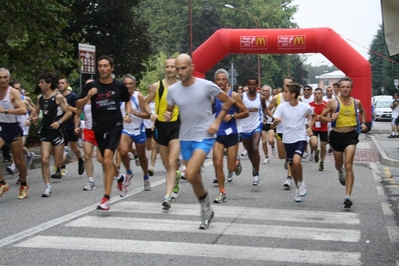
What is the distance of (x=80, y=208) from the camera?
9.55 meters

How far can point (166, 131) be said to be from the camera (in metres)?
9.96

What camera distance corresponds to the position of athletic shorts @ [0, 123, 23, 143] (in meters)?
10.7

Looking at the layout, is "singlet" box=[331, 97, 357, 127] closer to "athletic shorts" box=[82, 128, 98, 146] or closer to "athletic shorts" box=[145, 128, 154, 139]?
"athletic shorts" box=[82, 128, 98, 146]

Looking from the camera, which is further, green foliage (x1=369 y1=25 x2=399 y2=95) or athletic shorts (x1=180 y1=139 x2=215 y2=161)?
green foliage (x1=369 y1=25 x2=399 y2=95)

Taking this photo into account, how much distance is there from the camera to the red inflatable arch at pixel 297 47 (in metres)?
21.9

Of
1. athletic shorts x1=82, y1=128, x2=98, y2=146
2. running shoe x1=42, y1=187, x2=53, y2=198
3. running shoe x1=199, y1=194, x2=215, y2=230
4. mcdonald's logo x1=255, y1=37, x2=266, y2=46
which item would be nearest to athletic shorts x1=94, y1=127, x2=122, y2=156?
running shoe x1=199, y1=194, x2=215, y2=230

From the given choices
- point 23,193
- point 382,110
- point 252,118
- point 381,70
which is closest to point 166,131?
point 23,193

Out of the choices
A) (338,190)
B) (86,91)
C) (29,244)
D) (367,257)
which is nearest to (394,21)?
(367,257)

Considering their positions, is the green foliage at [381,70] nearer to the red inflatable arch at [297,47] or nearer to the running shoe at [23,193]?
the red inflatable arch at [297,47]

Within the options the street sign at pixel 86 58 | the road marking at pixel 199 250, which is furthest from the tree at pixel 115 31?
the road marking at pixel 199 250

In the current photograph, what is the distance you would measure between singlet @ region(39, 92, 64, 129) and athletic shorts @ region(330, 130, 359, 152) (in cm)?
433

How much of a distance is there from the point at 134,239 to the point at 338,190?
18.2 ft

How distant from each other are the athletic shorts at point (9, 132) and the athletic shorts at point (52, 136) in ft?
1.55

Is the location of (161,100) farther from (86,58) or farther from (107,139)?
(86,58)
